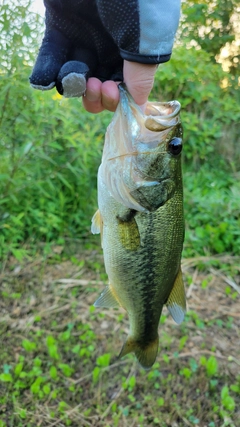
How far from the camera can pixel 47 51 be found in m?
1.23

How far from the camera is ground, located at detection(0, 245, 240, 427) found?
219 cm

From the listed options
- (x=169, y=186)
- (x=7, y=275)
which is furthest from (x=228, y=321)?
(x=169, y=186)

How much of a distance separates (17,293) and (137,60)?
→ 2.15 metres

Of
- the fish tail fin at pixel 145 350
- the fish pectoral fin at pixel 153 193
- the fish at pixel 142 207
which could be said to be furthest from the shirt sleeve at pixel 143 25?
the fish tail fin at pixel 145 350

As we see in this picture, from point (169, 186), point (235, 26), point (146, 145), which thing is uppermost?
point (146, 145)

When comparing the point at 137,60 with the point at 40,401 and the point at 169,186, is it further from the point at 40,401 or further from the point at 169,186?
the point at 40,401

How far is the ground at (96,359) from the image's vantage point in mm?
2188

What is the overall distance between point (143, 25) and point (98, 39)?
356 mm

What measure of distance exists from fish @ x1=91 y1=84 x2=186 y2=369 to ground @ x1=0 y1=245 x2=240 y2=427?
3.37ft

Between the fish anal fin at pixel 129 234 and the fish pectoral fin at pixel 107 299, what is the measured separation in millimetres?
234

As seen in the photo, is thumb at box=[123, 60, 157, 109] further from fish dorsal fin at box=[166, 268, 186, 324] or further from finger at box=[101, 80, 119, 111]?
fish dorsal fin at box=[166, 268, 186, 324]

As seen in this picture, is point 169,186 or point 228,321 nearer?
point 169,186

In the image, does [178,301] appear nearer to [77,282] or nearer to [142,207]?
[142,207]

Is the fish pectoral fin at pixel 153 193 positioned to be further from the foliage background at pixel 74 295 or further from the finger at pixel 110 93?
the foliage background at pixel 74 295
